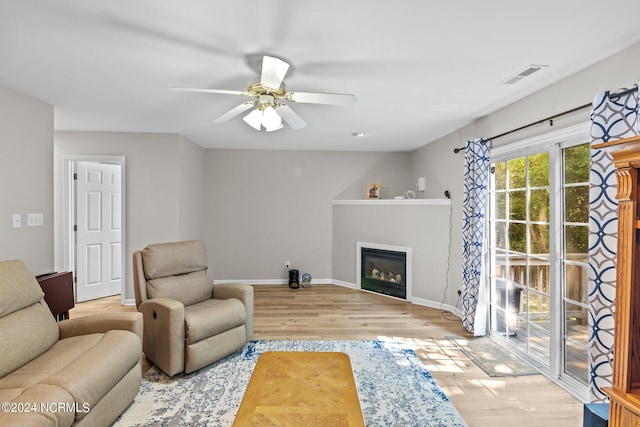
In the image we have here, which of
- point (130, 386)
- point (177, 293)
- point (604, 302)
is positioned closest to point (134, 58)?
point (177, 293)

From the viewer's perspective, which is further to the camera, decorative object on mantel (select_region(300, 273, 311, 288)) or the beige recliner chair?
decorative object on mantel (select_region(300, 273, 311, 288))

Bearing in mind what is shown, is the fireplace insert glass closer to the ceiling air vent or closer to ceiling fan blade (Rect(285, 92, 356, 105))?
the ceiling air vent

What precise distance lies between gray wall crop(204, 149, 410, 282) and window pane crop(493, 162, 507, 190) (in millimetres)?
2381

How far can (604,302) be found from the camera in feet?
6.63

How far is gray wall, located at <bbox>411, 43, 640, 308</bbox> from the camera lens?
6.97ft

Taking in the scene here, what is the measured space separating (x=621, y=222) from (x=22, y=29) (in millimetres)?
3213

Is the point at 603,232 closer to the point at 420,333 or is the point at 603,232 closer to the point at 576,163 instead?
the point at 576,163

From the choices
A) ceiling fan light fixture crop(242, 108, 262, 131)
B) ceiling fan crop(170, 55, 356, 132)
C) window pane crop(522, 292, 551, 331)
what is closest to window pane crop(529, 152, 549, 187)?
window pane crop(522, 292, 551, 331)

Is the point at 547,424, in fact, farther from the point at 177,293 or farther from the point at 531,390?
the point at 177,293

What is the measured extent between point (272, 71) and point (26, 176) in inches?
108

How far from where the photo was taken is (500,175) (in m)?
3.40

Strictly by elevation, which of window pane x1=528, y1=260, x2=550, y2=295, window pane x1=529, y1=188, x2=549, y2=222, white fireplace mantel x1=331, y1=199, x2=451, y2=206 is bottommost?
window pane x1=528, y1=260, x2=550, y2=295

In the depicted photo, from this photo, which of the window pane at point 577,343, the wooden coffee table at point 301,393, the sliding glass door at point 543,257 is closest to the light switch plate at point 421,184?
the sliding glass door at point 543,257

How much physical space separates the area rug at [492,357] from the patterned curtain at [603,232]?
71cm
